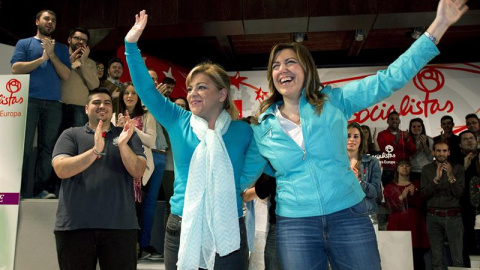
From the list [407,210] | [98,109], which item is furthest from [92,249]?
[407,210]

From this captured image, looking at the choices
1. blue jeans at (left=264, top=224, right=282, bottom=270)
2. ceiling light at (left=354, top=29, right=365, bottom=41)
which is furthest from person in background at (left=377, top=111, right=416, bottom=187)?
blue jeans at (left=264, top=224, right=282, bottom=270)

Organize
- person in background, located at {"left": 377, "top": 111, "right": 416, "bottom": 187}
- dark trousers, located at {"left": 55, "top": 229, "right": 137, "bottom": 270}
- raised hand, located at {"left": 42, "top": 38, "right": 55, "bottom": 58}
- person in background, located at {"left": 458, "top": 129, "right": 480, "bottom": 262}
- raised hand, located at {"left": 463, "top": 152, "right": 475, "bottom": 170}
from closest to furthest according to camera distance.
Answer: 1. dark trousers, located at {"left": 55, "top": 229, "right": 137, "bottom": 270}
2. raised hand, located at {"left": 42, "top": 38, "right": 55, "bottom": 58}
3. person in background, located at {"left": 458, "top": 129, "right": 480, "bottom": 262}
4. raised hand, located at {"left": 463, "top": 152, "right": 475, "bottom": 170}
5. person in background, located at {"left": 377, "top": 111, "right": 416, "bottom": 187}

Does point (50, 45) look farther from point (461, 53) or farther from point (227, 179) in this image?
point (461, 53)

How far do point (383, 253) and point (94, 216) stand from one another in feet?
8.54

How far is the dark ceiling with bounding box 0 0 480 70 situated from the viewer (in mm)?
5828

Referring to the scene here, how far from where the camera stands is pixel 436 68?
749 cm

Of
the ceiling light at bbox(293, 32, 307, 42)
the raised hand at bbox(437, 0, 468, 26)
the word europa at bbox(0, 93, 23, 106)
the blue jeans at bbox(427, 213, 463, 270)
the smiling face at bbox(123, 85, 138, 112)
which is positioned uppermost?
the ceiling light at bbox(293, 32, 307, 42)

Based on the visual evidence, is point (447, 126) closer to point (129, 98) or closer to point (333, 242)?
point (129, 98)

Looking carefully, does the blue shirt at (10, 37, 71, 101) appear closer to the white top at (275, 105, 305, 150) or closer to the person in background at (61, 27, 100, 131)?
the person in background at (61, 27, 100, 131)

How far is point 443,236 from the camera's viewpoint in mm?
4539

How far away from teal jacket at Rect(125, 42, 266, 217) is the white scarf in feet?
0.12

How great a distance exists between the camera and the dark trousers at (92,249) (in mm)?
2400

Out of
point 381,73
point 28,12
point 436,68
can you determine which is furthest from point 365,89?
point 436,68

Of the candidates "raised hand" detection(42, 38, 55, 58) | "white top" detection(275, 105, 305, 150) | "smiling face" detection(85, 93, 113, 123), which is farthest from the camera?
"raised hand" detection(42, 38, 55, 58)
